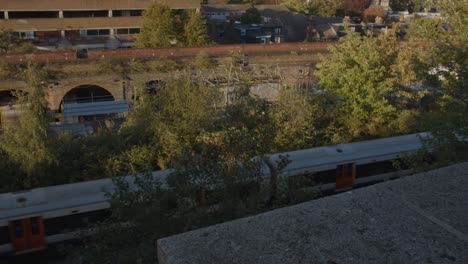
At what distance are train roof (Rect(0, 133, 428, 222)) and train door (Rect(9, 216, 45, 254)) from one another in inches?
5.8

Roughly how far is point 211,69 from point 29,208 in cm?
1675

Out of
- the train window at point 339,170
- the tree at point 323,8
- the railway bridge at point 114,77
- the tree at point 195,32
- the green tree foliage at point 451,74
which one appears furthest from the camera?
the tree at point 323,8

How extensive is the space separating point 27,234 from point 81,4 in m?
29.0

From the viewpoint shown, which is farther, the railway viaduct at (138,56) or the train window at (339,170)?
the railway viaduct at (138,56)

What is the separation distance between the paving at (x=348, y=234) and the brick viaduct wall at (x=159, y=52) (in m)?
24.3

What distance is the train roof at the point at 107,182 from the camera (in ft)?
30.2

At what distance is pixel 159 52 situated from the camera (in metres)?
26.8

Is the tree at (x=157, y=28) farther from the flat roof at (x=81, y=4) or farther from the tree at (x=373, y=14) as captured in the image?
the tree at (x=373, y=14)

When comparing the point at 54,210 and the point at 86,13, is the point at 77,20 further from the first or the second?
the point at 54,210

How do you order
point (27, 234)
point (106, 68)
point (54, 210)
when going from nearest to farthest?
point (27, 234) < point (54, 210) < point (106, 68)

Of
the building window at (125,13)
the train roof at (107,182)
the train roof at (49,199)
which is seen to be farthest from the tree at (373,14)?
the train roof at (49,199)

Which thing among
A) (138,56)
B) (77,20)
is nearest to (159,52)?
(138,56)

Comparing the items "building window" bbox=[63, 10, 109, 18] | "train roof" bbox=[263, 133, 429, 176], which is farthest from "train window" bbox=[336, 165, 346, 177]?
"building window" bbox=[63, 10, 109, 18]

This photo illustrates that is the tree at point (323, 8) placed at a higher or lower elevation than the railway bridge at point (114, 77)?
higher
